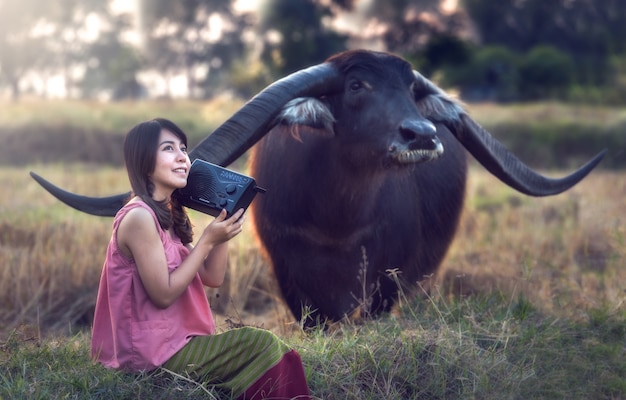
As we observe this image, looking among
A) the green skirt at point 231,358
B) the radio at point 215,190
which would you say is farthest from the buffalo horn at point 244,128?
the green skirt at point 231,358

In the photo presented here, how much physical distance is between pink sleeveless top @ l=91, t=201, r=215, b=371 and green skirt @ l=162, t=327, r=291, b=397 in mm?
52

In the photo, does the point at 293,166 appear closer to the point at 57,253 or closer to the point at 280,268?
the point at 280,268

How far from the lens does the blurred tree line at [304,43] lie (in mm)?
29250

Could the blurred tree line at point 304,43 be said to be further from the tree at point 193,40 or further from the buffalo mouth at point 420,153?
the buffalo mouth at point 420,153

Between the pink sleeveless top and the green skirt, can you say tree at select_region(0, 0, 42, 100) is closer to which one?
the pink sleeveless top

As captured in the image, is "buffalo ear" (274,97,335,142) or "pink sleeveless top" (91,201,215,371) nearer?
"pink sleeveless top" (91,201,215,371)

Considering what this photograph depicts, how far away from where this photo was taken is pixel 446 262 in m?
6.31

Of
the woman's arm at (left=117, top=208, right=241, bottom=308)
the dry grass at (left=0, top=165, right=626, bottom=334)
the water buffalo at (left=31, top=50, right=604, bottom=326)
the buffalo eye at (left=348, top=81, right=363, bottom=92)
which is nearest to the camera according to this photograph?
the woman's arm at (left=117, top=208, right=241, bottom=308)

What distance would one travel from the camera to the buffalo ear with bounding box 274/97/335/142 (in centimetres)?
462

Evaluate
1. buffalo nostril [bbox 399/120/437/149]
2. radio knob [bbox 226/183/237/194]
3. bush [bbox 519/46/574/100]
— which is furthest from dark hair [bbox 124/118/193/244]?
bush [bbox 519/46/574/100]

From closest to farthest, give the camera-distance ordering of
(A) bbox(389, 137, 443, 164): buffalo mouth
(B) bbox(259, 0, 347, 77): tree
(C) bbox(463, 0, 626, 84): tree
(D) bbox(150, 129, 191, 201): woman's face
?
(D) bbox(150, 129, 191, 201): woman's face, (A) bbox(389, 137, 443, 164): buffalo mouth, (B) bbox(259, 0, 347, 77): tree, (C) bbox(463, 0, 626, 84): tree

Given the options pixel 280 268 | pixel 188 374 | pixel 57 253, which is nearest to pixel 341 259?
pixel 280 268

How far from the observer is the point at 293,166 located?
5.09m

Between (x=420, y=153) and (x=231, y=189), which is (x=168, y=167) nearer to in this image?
(x=231, y=189)
